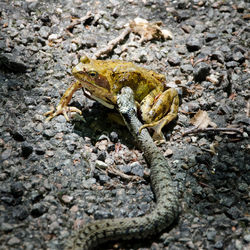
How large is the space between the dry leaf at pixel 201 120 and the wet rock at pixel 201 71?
0.72 metres

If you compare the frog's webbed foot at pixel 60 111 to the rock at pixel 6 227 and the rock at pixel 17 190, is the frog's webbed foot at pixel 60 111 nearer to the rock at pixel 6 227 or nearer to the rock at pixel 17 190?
the rock at pixel 17 190

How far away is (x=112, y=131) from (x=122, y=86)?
0.69 metres

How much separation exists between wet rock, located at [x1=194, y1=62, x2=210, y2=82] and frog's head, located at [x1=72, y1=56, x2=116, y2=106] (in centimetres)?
163

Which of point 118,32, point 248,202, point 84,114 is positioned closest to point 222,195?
point 248,202

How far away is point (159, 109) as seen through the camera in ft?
15.1

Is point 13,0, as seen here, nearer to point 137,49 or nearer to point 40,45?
point 40,45

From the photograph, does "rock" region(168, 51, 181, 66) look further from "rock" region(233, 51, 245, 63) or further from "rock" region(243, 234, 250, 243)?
"rock" region(243, 234, 250, 243)

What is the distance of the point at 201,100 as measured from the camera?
5109mm

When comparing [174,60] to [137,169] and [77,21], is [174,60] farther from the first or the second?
[137,169]

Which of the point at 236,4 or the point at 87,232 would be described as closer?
the point at 87,232

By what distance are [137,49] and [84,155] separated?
8.07 ft

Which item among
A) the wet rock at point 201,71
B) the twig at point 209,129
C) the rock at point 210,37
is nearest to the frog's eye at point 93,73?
the twig at point 209,129

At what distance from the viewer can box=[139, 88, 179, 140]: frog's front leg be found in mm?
4566

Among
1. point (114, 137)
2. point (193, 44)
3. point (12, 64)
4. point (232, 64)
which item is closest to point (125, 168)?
point (114, 137)
